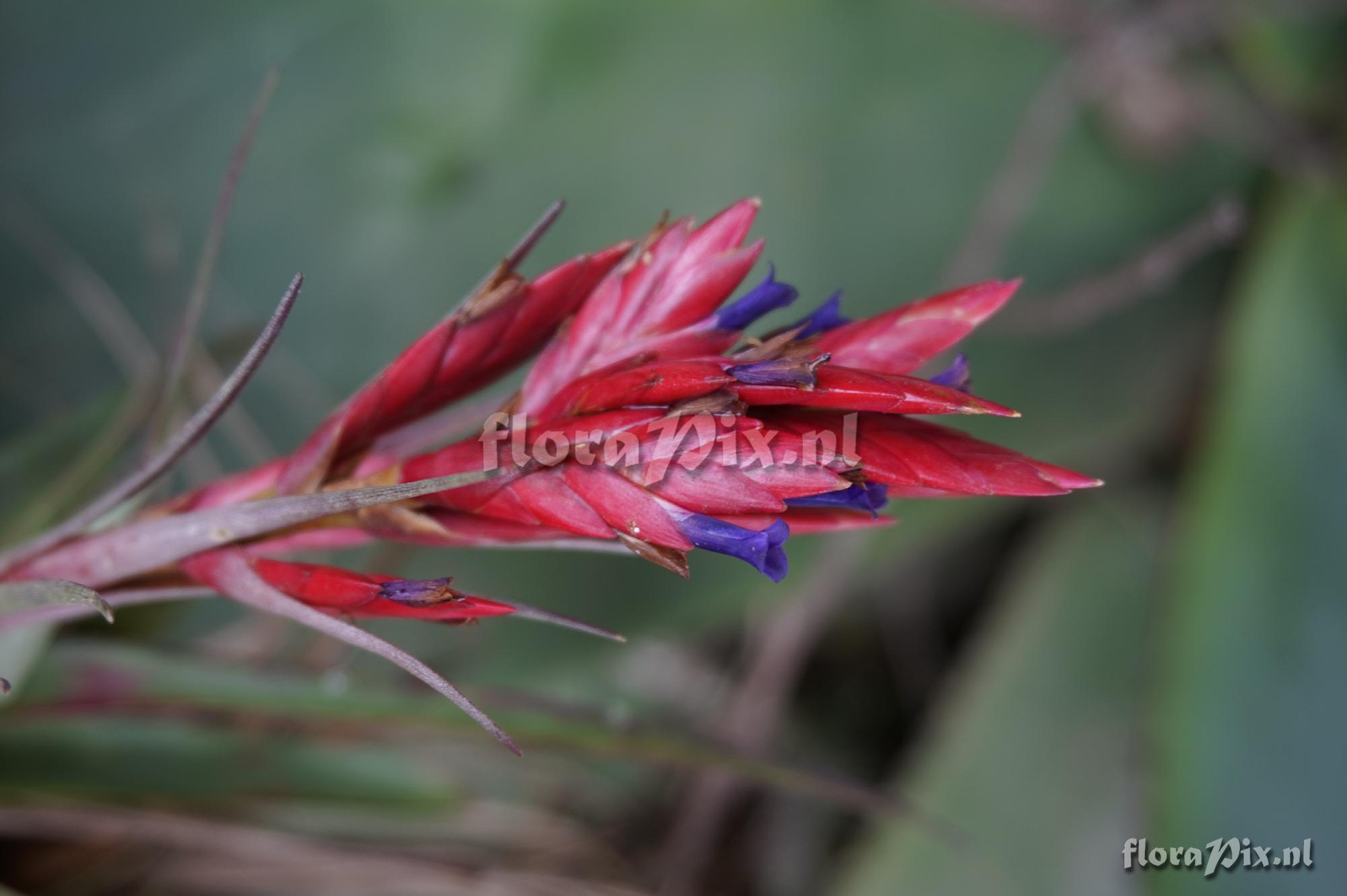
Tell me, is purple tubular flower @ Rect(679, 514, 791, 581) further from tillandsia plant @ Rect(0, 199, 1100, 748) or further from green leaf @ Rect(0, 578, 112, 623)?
green leaf @ Rect(0, 578, 112, 623)

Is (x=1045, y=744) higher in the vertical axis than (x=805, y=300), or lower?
lower

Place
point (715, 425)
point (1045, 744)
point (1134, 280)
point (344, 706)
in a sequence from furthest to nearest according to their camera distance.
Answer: point (1045, 744) → point (1134, 280) → point (344, 706) → point (715, 425)

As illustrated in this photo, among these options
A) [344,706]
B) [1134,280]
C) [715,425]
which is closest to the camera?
[715,425]

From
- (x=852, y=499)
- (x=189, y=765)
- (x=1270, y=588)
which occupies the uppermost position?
(x=1270, y=588)

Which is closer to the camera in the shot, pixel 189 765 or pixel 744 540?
pixel 744 540

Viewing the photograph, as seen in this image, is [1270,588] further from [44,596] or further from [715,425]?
[44,596]

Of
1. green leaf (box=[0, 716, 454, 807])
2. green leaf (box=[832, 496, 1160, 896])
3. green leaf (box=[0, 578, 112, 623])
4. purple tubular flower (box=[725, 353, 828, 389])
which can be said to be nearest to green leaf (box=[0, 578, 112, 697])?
green leaf (box=[0, 578, 112, 623])

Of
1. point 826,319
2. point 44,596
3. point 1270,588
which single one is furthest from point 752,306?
point 1270,588
